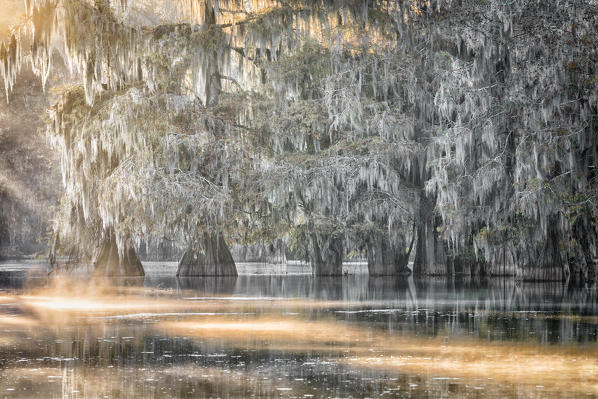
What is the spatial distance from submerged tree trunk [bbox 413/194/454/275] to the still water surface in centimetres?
1127

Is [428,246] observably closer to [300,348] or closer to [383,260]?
[383,260]

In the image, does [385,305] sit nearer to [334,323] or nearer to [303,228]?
[334,323]

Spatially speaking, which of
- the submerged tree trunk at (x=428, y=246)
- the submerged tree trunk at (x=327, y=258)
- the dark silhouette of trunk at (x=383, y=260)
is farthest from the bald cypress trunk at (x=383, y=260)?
the submerged tree trunk at (x=327, y=258)

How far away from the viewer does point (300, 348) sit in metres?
9.30

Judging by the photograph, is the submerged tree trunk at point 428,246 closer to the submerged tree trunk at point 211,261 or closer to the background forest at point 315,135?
the background forest at point 315,135

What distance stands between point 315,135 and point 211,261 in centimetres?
528

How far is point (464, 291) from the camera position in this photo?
20.7 m

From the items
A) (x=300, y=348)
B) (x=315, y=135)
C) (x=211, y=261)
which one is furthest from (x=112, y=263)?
(x=300, y=348)

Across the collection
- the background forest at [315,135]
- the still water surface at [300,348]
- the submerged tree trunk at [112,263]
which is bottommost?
the still water surface at [300,348]

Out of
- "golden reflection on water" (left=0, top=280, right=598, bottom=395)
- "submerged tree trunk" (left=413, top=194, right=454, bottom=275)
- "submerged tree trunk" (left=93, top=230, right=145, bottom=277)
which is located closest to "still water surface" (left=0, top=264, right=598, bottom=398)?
"golden reflection on water" (left=0, top=280, right=598, bottom=395)

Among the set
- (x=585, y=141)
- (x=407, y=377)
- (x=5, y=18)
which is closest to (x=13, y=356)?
(x=407, y=377)

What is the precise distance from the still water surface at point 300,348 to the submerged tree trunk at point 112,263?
1211 centimetres

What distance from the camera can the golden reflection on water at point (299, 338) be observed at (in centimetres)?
751

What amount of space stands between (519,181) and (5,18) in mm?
17908
